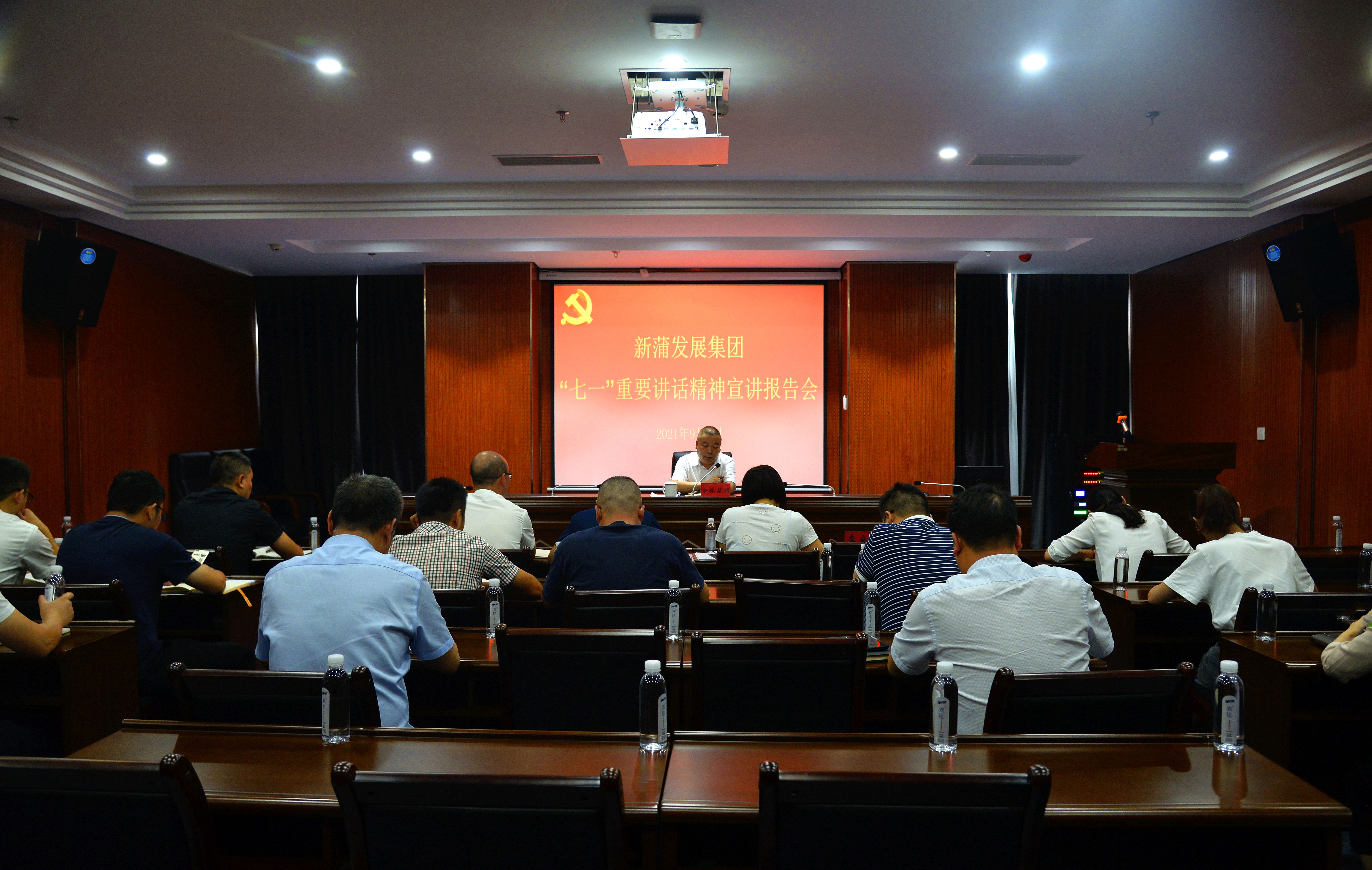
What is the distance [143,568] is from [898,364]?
629cm

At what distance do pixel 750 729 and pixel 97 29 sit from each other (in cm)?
394

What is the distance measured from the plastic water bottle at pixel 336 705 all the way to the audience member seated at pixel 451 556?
4.03 feet

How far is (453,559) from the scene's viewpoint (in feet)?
9.69

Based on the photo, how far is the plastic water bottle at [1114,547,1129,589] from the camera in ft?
11.9

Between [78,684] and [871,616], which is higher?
[871,616]

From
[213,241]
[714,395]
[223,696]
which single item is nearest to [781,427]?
[714,395]

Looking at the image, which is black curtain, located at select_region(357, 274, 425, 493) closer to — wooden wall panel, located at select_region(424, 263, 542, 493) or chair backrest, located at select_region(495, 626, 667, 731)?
wooden wall panel, located at select_region(424, 263, 542, 493)

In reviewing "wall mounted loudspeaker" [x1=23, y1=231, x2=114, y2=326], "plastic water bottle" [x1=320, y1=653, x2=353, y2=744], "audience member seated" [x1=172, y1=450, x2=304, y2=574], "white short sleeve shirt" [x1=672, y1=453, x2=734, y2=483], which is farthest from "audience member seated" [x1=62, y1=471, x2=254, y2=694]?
"white short sleeve shirt" [x1=672, y1=453, x2=734, y2=483]

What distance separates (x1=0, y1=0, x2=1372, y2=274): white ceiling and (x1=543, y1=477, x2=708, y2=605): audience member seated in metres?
2.17

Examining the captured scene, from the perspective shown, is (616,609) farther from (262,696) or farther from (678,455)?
(678,455)

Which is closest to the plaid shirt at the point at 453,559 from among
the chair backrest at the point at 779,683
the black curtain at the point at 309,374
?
the chair backrest at the point at 779,683

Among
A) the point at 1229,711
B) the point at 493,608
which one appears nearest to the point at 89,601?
the point at 493,608

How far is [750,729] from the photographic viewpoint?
2.19 m

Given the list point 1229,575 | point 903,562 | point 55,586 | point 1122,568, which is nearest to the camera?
point 55,586
